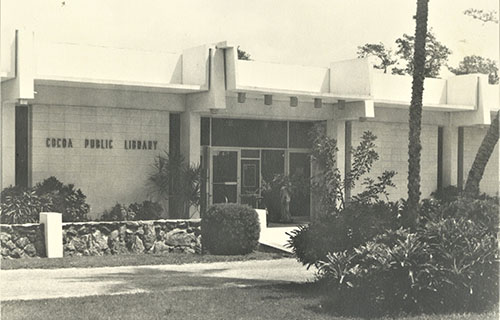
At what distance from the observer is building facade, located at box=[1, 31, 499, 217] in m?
20.5

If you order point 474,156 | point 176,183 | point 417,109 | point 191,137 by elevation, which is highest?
point 417,109

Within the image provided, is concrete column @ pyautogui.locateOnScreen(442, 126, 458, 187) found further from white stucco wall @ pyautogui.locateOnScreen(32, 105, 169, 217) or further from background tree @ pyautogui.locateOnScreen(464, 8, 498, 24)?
white stucco wall @ pyautogui.locateOnScreen(32, 105, 169, 217)

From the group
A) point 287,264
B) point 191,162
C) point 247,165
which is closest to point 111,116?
point 191,162

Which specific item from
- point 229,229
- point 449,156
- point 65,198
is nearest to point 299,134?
point 449,156

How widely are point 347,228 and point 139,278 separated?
12.4ft

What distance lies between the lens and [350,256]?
35.6ft

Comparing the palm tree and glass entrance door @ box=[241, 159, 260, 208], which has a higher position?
the palm tree

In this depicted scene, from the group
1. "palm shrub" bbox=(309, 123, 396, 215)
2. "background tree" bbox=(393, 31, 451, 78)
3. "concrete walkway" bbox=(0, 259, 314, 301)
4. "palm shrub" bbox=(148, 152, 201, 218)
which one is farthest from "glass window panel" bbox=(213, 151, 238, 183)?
"background tree" bbox=(393, 31, 451, 78)

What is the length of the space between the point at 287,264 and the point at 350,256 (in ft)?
17.9

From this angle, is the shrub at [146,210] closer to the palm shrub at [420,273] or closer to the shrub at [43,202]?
the shrub at [43,202]

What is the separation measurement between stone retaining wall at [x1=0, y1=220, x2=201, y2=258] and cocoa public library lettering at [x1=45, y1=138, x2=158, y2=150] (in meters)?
3.81

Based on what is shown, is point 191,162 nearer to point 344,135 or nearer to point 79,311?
point 344,135

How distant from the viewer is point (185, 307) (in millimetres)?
10266

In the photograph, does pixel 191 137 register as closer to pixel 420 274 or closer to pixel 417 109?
pixel 417 109
